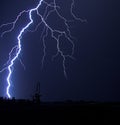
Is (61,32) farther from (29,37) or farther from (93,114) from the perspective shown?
(93,114)

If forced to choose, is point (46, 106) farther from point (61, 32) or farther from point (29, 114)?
point (61, 32)

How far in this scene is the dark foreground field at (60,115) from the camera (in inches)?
213

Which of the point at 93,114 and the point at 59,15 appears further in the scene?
the point at 59,15

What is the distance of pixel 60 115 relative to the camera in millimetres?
5562

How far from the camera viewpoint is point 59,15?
945 centimetres

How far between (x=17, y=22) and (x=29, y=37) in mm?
615

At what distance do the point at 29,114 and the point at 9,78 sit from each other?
3.96m

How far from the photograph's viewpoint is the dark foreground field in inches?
213

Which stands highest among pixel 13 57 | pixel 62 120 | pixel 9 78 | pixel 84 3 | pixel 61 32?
pixel 84 3

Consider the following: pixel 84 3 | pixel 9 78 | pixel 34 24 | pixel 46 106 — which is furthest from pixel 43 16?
pixel 46 106

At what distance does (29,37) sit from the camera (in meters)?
9.57

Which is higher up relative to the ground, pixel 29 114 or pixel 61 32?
pixel 61 32

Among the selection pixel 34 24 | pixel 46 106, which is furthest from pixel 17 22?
→ pixel 46 106

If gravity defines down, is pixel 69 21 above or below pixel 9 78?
above
